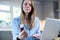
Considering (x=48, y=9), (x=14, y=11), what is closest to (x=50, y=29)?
(x=14, y=11)

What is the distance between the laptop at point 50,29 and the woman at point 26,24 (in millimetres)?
214

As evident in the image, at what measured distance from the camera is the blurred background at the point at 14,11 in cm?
468

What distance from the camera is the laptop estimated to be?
3.90 feet

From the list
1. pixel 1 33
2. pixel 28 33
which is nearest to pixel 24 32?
pixel 28 33

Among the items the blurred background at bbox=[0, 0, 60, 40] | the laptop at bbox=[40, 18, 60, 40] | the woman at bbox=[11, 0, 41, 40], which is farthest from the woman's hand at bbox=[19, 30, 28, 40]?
the blurred background at bbox=[0, 0, 60, 40]

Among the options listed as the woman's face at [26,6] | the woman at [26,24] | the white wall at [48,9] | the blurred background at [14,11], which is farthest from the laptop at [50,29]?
the white wall at [48,9]

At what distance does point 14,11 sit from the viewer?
512cm

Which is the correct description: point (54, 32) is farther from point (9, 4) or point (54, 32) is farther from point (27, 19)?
point (9, 4)

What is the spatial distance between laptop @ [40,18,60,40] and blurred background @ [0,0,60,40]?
3017 mm

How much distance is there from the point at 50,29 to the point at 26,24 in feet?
1.32

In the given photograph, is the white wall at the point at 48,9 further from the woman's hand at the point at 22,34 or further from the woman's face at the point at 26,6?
the woman's hand at the point at 22,34

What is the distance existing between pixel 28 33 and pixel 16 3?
12.1 ft

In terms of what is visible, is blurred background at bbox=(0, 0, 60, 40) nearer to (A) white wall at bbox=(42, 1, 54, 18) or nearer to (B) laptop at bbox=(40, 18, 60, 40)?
(A) white wall at bbox=(42, 1, 54, 18)

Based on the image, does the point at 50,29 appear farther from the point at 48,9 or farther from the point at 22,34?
the point at 48,9
